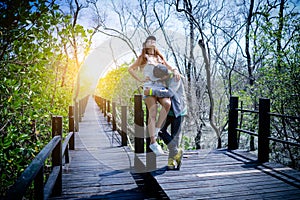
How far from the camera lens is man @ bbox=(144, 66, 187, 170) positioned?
229cm

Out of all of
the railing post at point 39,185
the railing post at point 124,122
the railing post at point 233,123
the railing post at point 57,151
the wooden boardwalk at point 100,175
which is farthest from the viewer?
the railing post at point 124,122

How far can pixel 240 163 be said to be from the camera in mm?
2529

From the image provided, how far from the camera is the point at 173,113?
2.39m

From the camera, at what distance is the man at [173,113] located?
7.51ft

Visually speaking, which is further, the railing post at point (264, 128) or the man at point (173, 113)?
the railing post at point (264, 128)

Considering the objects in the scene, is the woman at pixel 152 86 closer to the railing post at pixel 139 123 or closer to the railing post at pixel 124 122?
the railing post at pixel 139 123

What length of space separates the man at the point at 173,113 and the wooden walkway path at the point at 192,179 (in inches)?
5.6

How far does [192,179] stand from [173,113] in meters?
0.65

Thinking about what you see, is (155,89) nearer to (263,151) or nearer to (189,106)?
(263,151)

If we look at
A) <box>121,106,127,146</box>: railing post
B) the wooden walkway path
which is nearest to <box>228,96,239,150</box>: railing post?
the wooden walkway path

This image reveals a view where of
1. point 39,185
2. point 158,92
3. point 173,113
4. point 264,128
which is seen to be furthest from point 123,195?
point 264,128

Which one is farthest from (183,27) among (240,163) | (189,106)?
(240,163)

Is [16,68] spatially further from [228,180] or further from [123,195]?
[228,180]

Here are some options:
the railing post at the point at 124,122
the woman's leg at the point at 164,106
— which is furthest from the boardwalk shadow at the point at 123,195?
the railing post at the point at 124,122
